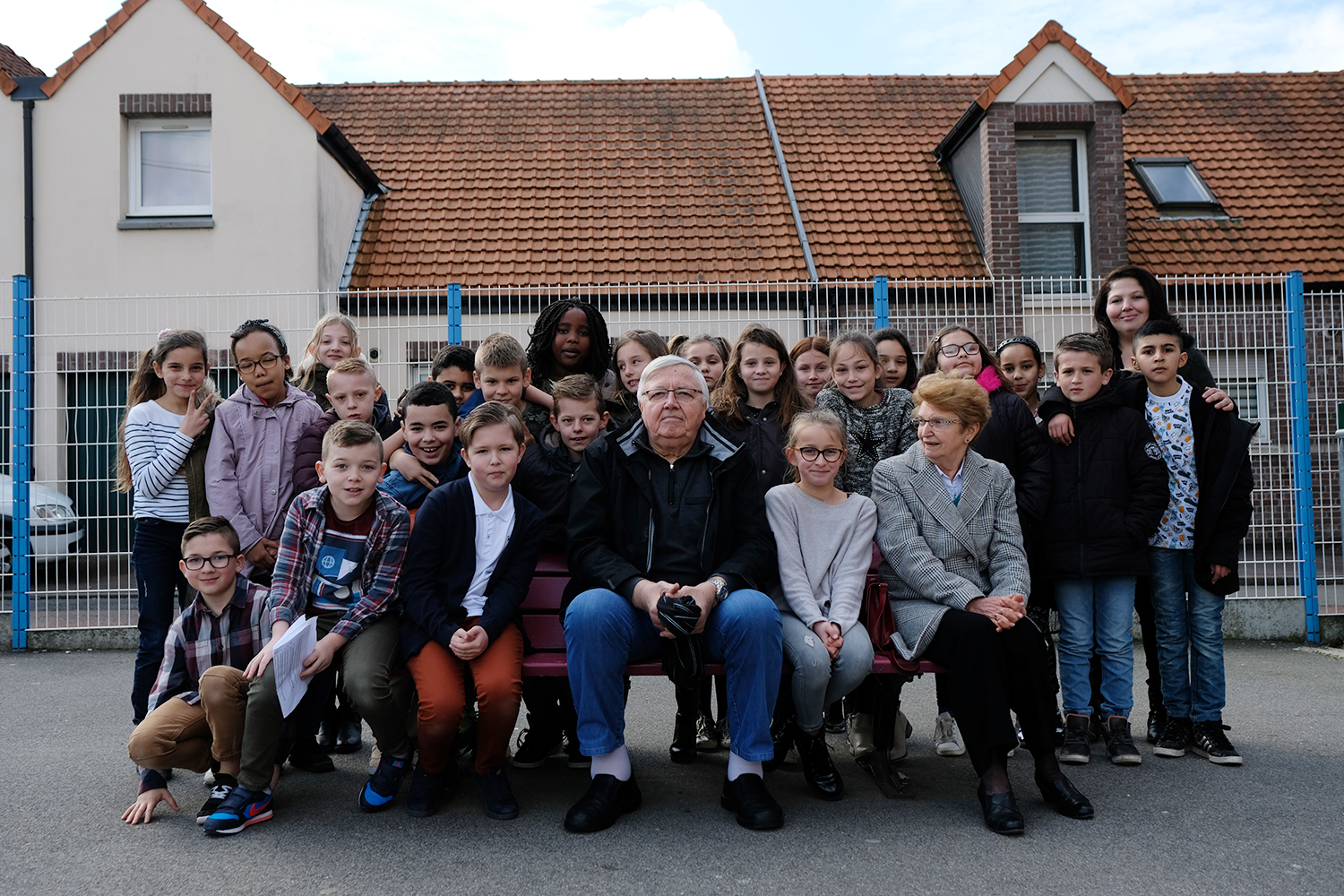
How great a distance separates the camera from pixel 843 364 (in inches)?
183

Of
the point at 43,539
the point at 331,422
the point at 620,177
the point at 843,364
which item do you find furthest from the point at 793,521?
the point at 620,177

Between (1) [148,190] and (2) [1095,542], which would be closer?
(2) [1095,542]

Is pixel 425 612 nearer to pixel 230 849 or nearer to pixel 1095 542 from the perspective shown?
pixel 230 849

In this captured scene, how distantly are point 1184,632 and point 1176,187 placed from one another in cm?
1096

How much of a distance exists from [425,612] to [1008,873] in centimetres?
223

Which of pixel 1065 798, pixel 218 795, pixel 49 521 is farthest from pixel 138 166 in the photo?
pixel 1065 798

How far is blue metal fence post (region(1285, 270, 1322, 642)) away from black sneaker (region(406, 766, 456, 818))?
6.58 metres

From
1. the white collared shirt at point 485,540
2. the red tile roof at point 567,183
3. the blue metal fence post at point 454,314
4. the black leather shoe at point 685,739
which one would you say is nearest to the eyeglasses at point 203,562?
the white collared shirt at point 485,540

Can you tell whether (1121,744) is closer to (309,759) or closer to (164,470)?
(309,759)

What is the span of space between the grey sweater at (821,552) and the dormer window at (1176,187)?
11280 millimetres

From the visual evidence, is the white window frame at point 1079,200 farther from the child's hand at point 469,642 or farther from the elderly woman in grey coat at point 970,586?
the child's hand at point 469,642

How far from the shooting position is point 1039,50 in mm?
12266

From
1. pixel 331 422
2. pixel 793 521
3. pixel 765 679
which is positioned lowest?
pixel 765 679

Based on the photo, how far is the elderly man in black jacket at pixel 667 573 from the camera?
3.59m
